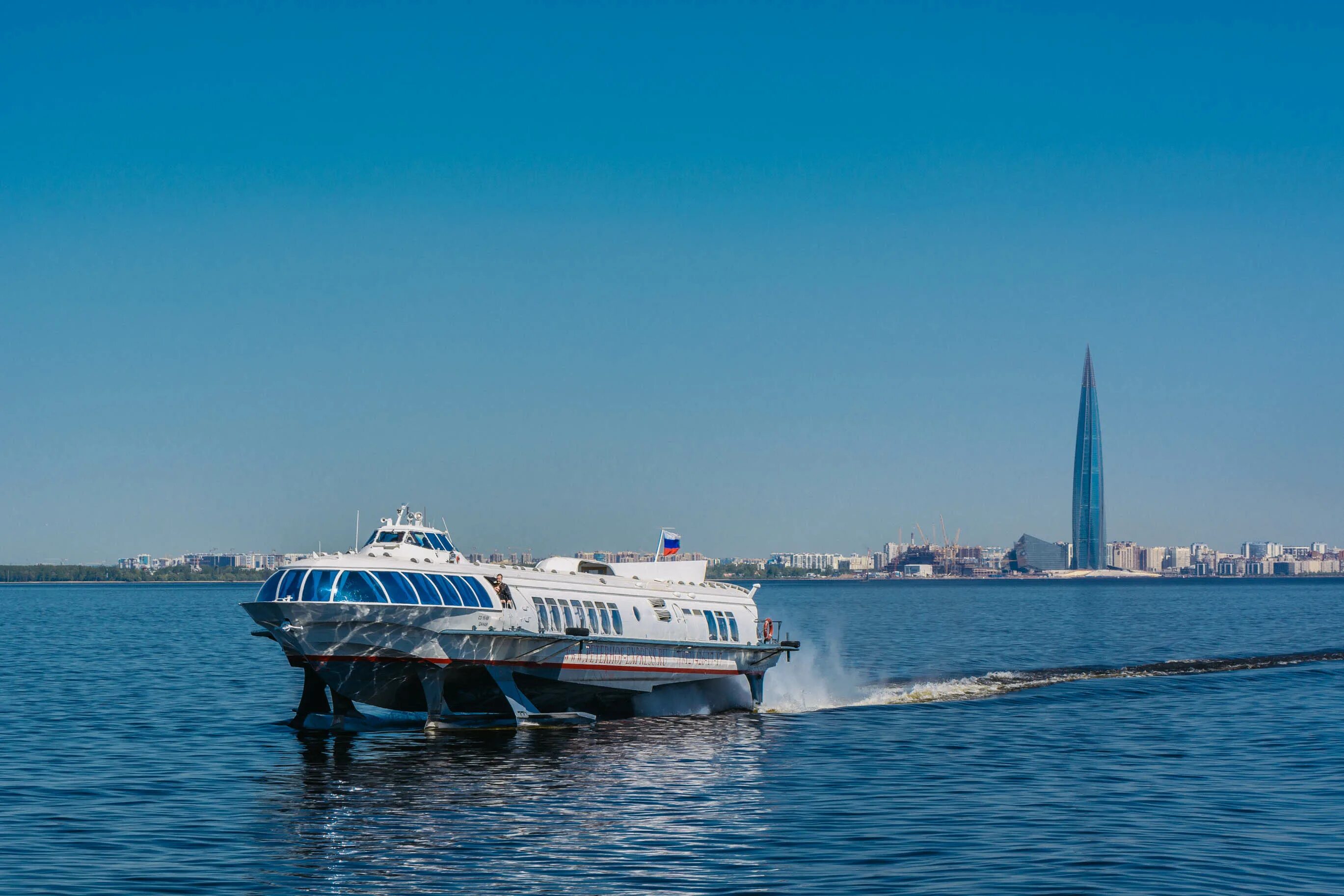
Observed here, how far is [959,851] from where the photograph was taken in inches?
998

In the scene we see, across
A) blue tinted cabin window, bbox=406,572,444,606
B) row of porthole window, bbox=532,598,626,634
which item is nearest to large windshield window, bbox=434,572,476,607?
blue tinted cabin window, bbox=406,572,444,606

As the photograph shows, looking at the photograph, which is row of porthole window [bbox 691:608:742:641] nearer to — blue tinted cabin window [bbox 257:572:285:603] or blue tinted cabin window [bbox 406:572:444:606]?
blue tinted cabin window [bbox 406:572:444:606]

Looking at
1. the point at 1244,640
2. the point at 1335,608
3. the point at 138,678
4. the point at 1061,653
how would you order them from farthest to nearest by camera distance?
the point at 1335,608
the point at 1244,640
the point at 1061,653
the point at 138,678

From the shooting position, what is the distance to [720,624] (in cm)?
5119

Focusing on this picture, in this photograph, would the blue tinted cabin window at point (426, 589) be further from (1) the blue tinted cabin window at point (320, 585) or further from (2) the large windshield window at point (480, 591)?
(1) the blue tinted cabin window at point (320, 585)

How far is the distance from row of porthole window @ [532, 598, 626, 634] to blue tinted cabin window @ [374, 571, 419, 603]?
5214 mm

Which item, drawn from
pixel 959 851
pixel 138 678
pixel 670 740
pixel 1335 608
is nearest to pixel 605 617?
pixel 670 740

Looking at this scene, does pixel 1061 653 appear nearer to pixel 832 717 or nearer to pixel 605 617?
pixel 832 717

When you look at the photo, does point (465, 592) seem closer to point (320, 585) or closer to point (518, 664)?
point (518, 664)

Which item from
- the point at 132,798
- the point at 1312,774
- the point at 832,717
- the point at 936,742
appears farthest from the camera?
the point at 832,717

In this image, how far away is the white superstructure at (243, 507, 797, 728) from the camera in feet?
127

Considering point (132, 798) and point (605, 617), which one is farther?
point (605, 617)

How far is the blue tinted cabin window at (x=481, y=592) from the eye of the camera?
40906 millimetres

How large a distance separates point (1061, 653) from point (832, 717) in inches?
1560
